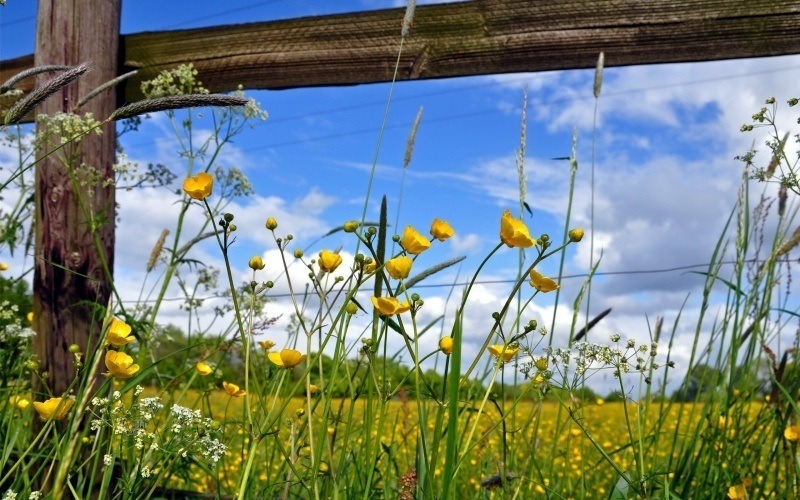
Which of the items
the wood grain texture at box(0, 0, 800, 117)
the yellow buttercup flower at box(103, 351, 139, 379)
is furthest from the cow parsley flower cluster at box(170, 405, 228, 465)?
the wood grain texture at box(0, 0, 800, 117)

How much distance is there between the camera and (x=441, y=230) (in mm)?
1271

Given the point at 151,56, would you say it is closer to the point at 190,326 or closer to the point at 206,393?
the point at 190,326

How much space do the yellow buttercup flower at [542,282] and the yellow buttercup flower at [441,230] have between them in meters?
0.16

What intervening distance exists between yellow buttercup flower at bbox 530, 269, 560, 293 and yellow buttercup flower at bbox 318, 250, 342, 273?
1.10 feet

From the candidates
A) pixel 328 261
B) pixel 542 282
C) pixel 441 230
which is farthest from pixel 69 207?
pixel 542 282

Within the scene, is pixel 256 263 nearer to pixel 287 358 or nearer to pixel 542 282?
pixel 287 358

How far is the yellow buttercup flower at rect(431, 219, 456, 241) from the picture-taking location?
126 centimetres

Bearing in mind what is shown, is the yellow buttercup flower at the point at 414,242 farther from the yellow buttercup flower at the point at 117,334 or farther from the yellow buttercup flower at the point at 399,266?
the yellow buttercup flower at the point at 117,334

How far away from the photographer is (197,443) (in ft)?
4.34

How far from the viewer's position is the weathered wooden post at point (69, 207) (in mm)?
2602

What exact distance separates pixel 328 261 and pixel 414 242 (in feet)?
0.53

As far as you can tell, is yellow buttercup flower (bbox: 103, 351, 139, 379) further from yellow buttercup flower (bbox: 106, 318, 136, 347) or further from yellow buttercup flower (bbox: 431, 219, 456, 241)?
yellow buttercup flower (bbox: 431, 219, 456, 241)

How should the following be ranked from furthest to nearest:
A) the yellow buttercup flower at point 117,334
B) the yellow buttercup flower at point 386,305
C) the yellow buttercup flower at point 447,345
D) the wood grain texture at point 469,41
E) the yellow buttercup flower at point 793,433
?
the wood grain texture at point 469,41, the yellow buttercup flower at point 793,433, the yellow buttercup flower at point 117,334, the yellow buttercup flower at point 447,345, the yellow buttercup flower at point 386,305

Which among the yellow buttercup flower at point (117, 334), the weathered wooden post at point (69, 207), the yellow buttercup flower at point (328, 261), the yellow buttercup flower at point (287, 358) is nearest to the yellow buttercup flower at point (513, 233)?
the yellow buttercup flower at point (328, 261)
